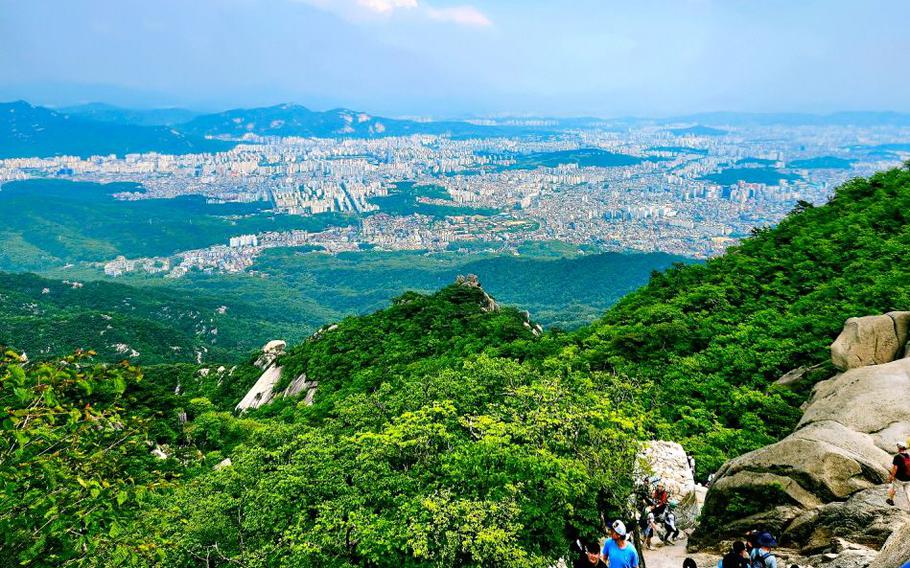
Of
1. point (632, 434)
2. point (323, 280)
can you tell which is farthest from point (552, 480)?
point (323, 280)

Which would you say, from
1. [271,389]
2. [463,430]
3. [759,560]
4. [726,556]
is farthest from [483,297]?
[759,560]

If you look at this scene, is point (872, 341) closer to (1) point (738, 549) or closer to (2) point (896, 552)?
(1) point (738, 549)

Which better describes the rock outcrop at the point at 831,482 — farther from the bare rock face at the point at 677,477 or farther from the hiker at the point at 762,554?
the bare rock face at the point at 677,477

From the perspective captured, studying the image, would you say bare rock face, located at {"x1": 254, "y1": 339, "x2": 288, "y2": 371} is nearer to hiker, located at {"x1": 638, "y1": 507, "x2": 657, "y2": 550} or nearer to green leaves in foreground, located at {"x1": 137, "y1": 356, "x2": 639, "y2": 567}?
green leaves in foreground, located at {"x1": 137, "y1": 356, "x2": 639, "y2": 567}

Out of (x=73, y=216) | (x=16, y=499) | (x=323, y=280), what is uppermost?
(x=16, y=499)

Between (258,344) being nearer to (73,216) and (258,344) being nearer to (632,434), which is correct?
(632,434)

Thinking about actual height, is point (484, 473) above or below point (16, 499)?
below
